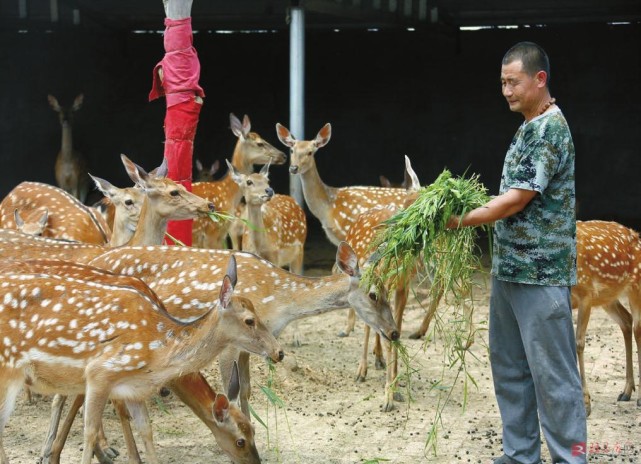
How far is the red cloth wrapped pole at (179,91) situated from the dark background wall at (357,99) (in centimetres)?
901

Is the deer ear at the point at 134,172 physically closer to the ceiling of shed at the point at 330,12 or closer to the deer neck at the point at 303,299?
the deer neck at the point at 303,299

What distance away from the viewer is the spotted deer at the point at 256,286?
564 cm

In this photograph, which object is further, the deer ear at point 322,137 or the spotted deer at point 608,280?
the deer ear at point 322,137

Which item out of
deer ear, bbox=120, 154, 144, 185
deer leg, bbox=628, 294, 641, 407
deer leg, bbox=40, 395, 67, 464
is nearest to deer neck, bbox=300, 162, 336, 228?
deer ear, bbox=120, 154, 144, 185

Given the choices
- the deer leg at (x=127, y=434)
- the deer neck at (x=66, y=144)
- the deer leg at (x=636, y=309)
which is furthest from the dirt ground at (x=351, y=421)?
the deer neck at (x=66, y=144)

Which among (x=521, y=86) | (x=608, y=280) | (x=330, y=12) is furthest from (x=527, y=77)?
(x=330, y=12)

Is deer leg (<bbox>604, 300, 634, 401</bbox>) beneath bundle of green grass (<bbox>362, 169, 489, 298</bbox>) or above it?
beneath

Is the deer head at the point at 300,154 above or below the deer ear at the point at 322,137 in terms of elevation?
below

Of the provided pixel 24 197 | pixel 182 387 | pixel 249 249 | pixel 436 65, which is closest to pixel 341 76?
pixel 436 65

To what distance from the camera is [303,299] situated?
5.70m

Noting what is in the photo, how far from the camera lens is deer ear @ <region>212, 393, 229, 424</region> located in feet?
15.7

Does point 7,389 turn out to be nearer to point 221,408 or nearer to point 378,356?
point 221,408

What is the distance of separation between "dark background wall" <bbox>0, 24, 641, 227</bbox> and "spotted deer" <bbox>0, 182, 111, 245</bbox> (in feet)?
26.7

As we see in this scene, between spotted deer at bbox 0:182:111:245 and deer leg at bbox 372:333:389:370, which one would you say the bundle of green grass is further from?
spotted deer at bbox 0:182:111:245
